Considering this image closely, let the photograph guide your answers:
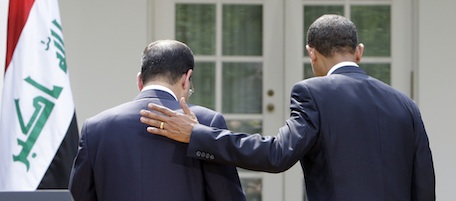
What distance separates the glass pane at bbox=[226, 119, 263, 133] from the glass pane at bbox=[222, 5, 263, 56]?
0.50 metres

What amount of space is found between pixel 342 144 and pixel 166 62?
0.78 metres

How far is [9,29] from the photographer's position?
550 centimetres

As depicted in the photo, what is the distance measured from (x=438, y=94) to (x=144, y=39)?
214cm

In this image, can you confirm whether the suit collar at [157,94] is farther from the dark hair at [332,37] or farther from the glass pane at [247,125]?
the glass pane at [247,125]

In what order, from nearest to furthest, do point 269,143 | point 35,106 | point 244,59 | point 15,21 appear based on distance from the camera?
point 269,143
point 35,106
point 15,21
point 244,59

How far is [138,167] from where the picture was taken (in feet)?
12.5

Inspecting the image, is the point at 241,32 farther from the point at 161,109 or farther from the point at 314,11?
the point at 161,109

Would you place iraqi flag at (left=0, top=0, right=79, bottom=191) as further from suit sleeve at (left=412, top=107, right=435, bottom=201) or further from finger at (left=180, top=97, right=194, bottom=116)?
suit sleeve at (left=412, top=107, right=435, bottom=201)

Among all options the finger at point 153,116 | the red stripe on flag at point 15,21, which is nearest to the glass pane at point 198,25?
the red stripe on flag at point 15,21

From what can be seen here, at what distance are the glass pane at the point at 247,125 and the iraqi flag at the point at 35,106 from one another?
172cm

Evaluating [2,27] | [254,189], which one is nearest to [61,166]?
[2,27]

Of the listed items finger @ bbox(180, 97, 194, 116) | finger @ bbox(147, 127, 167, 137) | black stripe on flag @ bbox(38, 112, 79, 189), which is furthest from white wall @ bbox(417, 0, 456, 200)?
finger @ bbox(147, 127, 167, 137)

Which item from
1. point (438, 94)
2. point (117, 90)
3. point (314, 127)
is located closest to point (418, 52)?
point (438, 94)

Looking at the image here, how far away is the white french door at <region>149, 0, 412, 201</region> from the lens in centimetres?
697
